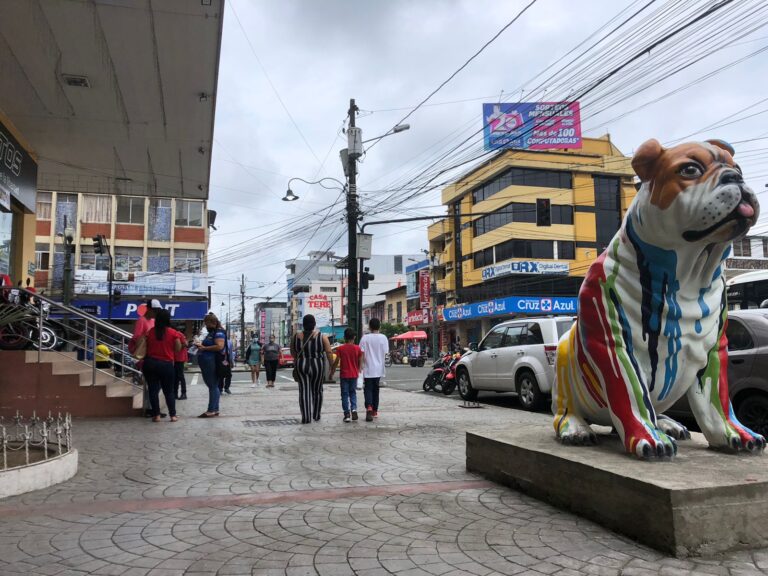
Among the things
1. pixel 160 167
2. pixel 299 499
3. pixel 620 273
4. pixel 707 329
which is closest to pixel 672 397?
pixel 707 329

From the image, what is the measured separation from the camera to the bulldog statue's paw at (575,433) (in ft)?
14.1

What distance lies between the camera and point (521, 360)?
35.1ft

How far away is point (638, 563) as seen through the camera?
2.93 meters

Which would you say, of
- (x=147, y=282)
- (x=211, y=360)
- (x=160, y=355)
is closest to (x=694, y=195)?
(x=160, y=355)

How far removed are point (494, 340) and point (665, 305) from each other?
322 inches

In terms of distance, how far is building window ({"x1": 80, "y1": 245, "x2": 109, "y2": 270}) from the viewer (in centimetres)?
3531

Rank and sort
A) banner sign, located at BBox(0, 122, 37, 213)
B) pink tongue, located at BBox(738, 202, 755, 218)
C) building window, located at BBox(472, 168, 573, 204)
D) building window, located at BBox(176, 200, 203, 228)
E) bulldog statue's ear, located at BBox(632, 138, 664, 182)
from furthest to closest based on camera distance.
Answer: building window, located at BBox(472, 168, 573, 204)
building window, located at BBox(176, 200, 203, 228)
banner sign, located at BBox(0, 122, 37, 213)
bulldog statue's ear, located at BBox(632, 138, 664, 182)
pink tongue, located at BBox(738, 202, 755, 218)

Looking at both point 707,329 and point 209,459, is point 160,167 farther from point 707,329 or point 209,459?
point 707,329

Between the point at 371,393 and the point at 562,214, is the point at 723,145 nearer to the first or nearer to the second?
the point at 371,393

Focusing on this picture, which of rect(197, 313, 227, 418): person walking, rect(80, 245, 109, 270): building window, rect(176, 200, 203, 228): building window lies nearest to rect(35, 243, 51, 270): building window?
rect(80, 245, 109, 270): building window

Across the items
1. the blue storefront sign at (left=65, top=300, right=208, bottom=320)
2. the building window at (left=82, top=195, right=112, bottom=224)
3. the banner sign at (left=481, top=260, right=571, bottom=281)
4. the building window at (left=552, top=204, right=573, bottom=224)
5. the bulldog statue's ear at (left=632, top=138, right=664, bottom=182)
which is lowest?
the bulldog statue's ear at (left=632, top=138, right=664, bottom=182)

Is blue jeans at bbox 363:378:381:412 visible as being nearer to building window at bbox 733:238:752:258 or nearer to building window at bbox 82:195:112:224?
building window at bbox 82:195:112:224

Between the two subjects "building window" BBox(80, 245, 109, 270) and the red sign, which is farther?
the red sign

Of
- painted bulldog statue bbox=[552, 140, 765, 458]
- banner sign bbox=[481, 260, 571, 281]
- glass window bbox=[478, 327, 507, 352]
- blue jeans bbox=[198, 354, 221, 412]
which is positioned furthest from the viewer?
banner sign bbox=[481, 260, 571, 281]
